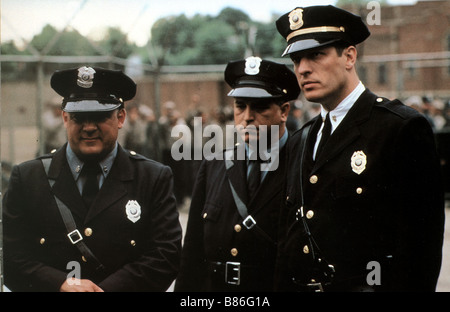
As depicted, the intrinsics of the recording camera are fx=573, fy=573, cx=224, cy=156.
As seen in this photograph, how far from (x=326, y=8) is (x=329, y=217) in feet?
2.94

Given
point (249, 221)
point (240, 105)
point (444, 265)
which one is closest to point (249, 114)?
point (240, 105)

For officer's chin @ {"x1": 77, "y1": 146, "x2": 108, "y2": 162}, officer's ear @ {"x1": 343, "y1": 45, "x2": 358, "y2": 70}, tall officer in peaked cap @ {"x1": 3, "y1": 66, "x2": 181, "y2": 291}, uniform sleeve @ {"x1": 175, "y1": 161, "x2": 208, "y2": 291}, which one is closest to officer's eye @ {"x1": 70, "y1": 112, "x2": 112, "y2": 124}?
tall officer in peaked cap @ {"x1": 3, "y1": 66, "x2": 181, "y2": 291}

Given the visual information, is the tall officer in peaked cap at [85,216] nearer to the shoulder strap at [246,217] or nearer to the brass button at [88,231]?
the brass button at [88,231]

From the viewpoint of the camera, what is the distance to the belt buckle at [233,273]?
9.30ft

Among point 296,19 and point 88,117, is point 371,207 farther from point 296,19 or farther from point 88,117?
point 88,117

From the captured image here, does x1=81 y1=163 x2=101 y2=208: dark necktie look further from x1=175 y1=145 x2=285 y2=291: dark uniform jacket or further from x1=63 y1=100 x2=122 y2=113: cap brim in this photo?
x1=175 y1=145 x2=285 y2=291: dark uniform jacket

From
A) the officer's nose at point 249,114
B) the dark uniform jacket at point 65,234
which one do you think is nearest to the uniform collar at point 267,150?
the officer's nose at point 249,114

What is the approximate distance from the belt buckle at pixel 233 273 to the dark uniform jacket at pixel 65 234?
35 centimetres

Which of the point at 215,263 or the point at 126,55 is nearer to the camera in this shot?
the point at 215,263

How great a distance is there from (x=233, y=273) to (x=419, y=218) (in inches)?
41.3
